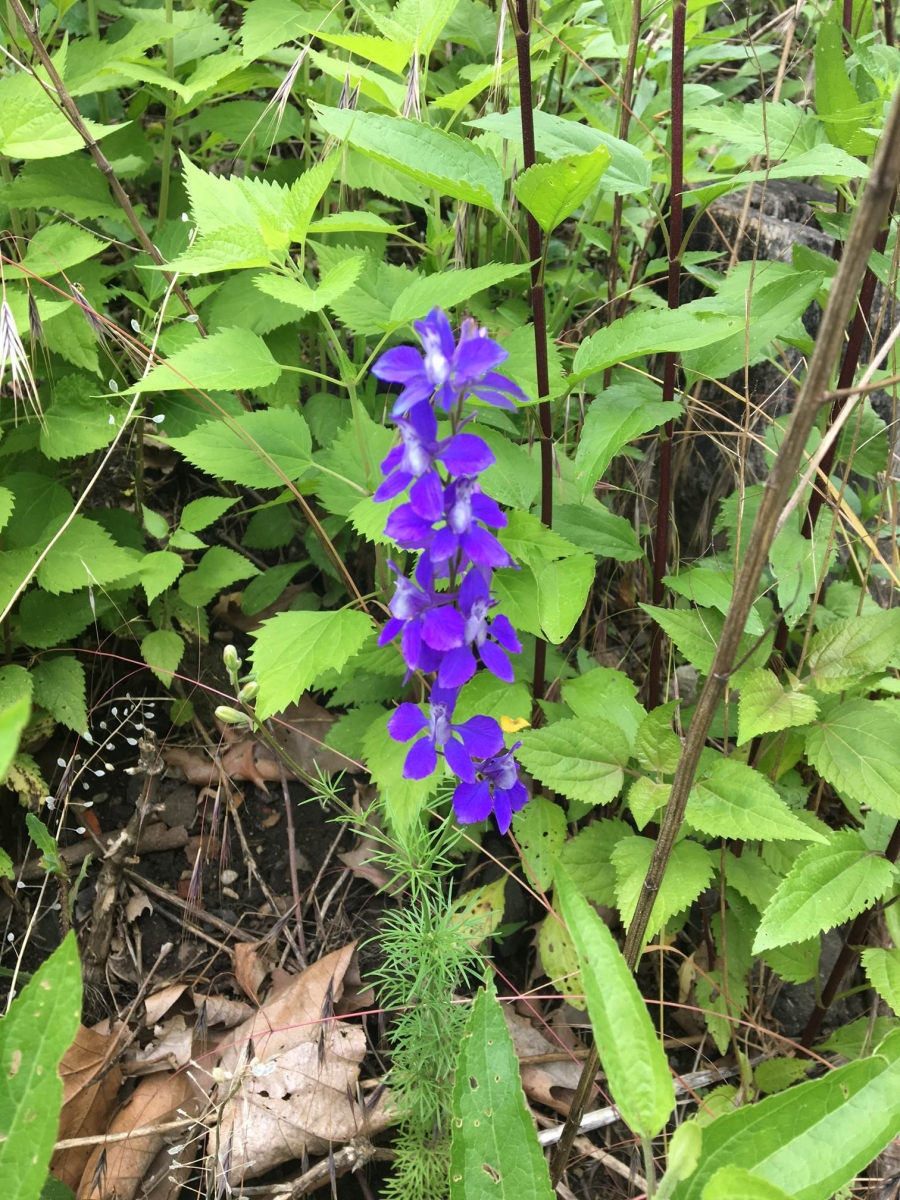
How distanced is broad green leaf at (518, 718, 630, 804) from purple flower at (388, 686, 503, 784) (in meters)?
0.34

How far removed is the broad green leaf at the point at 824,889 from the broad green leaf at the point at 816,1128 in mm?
437

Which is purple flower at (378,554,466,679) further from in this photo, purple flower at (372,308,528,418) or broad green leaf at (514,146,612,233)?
broad green leaf at (514,146,612,233)

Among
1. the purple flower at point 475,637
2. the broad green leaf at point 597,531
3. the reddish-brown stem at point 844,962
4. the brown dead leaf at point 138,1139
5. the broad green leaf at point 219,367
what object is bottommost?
the brown dead leaf at point 138,1139

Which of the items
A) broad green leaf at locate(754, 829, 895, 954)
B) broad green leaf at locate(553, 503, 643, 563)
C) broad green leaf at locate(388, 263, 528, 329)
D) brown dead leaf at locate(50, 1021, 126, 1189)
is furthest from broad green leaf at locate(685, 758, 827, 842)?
brown dead leaf at locate(50, 1021, 126, 1189)

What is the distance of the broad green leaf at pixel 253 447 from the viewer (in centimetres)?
213

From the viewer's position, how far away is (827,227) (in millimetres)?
1951

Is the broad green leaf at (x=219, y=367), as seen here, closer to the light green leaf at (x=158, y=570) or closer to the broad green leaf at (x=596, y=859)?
the light green leaf at (x=158, y=570)

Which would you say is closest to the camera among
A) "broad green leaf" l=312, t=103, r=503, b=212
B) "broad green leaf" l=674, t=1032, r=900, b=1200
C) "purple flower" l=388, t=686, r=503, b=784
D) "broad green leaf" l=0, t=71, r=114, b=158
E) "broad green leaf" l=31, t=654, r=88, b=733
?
"broad green leaf" l=674, t=1032, r=900, b=1200

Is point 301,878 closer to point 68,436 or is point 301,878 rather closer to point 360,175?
point 68,436

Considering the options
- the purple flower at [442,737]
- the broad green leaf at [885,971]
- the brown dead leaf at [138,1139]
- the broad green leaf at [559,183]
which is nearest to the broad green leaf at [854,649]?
the broad green leaf at [885,971]

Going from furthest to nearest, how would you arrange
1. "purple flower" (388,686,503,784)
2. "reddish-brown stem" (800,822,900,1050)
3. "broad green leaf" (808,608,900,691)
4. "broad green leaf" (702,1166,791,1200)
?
"reddish-brown stem" (800,822,900,1050) → "broad green leaf" (808,608,900,691) → "purple flower" (388,686,503,784) → "broad green leaf" (702,1166,791,1200)

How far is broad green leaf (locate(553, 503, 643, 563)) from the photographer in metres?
2.02

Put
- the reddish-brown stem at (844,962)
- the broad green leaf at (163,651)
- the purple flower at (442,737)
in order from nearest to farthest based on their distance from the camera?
the purple flower at (442,737) → the reddish-brown stem at (844,962) → the broad green leaf at (163,651)

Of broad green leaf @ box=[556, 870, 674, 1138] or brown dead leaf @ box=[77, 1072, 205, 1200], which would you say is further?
brown dead leaf @ box=[77, 1072, 205, 1200]
